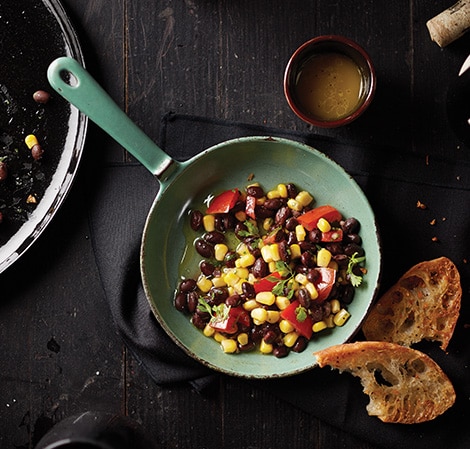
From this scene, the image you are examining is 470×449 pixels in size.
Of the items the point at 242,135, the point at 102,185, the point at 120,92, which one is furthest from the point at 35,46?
the point at 242,135

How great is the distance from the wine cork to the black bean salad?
1.86 ft

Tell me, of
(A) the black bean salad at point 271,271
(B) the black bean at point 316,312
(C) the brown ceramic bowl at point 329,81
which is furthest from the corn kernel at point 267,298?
(C) the brown ceramic bowl at point 329,81

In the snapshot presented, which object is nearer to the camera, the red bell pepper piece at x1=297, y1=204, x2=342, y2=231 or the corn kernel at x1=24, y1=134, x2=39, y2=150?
the red bell pepper piece at x1=297, y1=204, x2=342, y2=231

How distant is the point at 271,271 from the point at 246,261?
7 cm

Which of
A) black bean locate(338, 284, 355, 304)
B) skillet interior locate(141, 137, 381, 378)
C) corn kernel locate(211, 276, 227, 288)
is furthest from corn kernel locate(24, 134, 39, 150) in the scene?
black bean locate(338, 284, 355, 304)

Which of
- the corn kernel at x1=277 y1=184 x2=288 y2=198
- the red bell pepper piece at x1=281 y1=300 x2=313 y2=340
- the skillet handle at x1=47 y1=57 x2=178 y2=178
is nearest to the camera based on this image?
the skillet handle at x1=47 y1=57 x2=178 y2=178

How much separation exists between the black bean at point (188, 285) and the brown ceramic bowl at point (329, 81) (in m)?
0.55

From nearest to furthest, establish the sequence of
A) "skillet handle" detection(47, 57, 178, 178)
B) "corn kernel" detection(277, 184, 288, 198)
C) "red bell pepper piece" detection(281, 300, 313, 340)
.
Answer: "skillet handle" detection(47, 57, 178, 178) → "red bell pepper piece" detection(281, 300, 313, 340) → "corn kernel" detection(277, 184, 288, 198)

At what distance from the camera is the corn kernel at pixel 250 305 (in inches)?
83.9

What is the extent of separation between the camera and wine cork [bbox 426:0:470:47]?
2146 mm

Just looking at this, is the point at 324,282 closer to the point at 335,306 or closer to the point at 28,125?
the point at 335,306

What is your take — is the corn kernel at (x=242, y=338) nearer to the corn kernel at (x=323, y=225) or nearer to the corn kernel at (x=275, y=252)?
the corn kernel at (x=275, y=252)

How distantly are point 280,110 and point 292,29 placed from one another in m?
→ 0.24

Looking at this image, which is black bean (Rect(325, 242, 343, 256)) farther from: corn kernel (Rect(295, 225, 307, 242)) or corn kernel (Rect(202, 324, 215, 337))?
corn kernel (Rect(202, 324, 215, 337))
